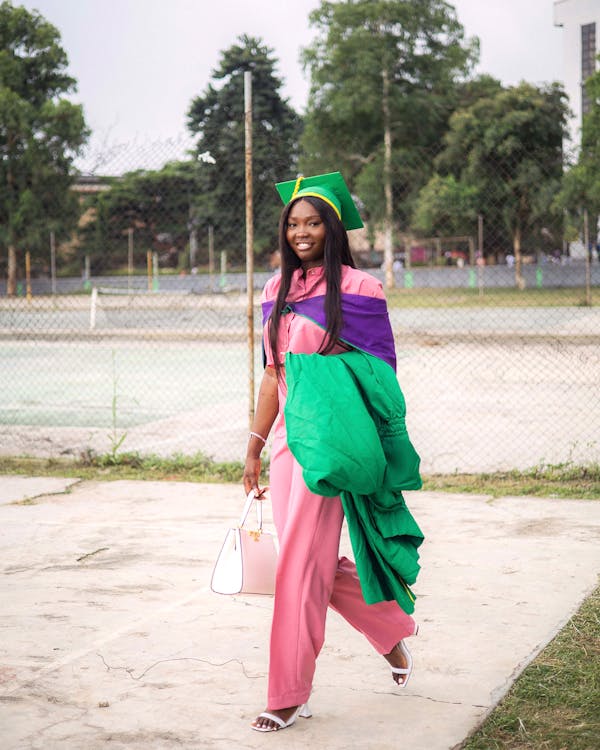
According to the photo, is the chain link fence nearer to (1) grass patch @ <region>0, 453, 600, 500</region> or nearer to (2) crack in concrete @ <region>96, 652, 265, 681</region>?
(1) grass patch @ <region>0, 453, 600, 500</region>

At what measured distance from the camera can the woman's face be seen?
3.35m

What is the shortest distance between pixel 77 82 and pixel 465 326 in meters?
13.9

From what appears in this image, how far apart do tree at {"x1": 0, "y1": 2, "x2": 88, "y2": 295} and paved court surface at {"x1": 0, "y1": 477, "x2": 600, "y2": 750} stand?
3.74 meters

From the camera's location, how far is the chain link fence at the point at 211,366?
9.01 meters

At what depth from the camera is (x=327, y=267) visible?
3.30m

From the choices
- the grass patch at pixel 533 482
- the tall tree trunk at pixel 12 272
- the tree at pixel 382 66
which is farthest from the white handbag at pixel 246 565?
the tree at pixel 382 66

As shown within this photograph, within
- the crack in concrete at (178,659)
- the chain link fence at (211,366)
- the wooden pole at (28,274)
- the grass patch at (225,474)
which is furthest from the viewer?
the wooden pole at (28,274)

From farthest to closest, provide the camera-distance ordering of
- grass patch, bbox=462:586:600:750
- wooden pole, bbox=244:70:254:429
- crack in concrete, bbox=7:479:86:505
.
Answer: wooden pole, bbox=244:70:254:429, crack in concrete, bbox=7:479:86:505, grass patch, bbox=462:586:600:750

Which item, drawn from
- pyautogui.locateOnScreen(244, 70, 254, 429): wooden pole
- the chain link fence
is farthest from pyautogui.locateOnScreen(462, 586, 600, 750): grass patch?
the chain link fence

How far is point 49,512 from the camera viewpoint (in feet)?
21.0

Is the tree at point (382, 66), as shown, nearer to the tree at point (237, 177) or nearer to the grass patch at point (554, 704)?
the tree at point (237, 177)

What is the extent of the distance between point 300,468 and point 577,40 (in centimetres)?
5431

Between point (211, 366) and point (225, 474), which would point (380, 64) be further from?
point (225, 474)

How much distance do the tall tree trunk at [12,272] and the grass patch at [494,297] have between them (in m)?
5.31
